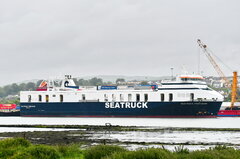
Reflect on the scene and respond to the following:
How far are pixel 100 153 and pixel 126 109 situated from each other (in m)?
49.5

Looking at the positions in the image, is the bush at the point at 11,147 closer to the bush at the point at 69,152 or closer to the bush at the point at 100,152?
the bush at the point at 69,152

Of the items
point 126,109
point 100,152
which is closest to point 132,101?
point 126,109

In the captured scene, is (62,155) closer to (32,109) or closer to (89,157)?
(89,157)

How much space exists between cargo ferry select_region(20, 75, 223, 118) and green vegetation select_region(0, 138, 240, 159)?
147 ft

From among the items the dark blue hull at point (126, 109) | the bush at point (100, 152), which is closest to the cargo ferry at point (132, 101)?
the dark blue hull at point (126, 109)

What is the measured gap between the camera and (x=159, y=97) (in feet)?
238

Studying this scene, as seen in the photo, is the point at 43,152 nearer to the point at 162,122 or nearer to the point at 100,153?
the point at 100,153

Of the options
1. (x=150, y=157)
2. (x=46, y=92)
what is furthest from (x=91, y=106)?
(x=150, y=157)

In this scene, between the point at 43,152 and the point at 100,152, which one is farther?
the point at 43,152

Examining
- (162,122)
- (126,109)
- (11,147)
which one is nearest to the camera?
(11,147)

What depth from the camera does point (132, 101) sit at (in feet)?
245

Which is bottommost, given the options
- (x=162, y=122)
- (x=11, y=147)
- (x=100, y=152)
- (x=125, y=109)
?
(x=162, y=122)

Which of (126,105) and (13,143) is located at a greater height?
(13,143)

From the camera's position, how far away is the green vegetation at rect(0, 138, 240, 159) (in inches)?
868
